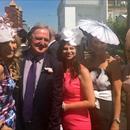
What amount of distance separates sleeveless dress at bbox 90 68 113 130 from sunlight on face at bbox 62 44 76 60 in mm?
314

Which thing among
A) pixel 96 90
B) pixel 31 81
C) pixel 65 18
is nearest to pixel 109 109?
pixel 96 90

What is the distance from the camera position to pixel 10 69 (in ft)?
13.6

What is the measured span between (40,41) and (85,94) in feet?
2.05

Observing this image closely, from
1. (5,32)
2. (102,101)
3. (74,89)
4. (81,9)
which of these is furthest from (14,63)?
(81,9)

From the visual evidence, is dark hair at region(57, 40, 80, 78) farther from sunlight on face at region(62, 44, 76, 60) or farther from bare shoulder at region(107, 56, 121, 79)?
bare shoulder at region(107, 56, 121, 79)

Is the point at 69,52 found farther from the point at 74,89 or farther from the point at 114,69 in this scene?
the point at 114,69

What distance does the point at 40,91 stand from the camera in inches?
161

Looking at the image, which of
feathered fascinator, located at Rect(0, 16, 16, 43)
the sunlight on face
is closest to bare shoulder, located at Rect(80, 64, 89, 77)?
the sunlight on face

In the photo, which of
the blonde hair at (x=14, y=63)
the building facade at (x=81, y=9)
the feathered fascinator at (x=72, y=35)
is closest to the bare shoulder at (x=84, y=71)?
the feathered fascinator at (x=72, y=35)

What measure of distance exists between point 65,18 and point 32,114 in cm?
9258

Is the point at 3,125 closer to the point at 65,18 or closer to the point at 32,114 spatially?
the point at 32,114

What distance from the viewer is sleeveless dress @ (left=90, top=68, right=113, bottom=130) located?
4.50m

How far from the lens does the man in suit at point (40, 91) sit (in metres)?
4.11

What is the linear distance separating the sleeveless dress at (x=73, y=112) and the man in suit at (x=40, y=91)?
141mm
